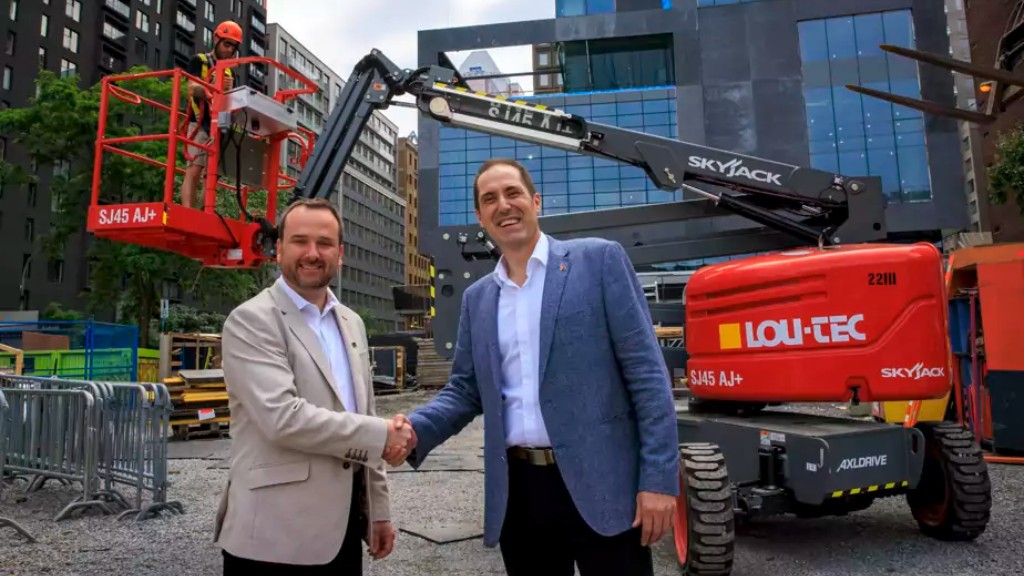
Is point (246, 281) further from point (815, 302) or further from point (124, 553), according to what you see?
point (815, 302)

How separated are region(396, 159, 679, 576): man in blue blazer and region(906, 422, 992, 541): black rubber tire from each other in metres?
4.26

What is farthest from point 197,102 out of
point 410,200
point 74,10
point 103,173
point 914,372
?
point 410,200

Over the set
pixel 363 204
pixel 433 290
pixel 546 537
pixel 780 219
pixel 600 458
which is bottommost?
pixel 546 537

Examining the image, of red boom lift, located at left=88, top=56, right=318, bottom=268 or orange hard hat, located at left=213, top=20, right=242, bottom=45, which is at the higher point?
orange hard hat, located at left=213, top=20, right=242, bottom=45

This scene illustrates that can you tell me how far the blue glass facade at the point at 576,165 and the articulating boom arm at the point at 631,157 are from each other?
105 ft

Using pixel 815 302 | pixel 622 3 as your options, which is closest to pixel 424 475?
Result: pixel 815 302

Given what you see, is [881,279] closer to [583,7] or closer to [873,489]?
[873,489]

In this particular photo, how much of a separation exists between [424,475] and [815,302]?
18.4ft

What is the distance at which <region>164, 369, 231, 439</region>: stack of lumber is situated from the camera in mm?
12562

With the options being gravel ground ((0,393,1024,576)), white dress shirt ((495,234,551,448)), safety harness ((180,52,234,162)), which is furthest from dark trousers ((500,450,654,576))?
safety harness ((180,52,234,162))

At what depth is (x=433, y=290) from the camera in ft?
24.5

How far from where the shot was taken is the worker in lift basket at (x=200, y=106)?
635 centimetres

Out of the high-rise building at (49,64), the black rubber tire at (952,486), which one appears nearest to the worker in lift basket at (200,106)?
the black rubber tire at (952,486)

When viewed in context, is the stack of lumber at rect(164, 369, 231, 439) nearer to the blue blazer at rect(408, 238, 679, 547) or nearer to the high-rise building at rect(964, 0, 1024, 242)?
the blue blazer at rect(408, 238, 679, 547)
